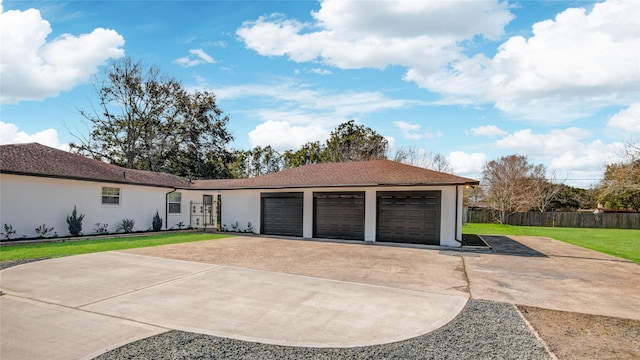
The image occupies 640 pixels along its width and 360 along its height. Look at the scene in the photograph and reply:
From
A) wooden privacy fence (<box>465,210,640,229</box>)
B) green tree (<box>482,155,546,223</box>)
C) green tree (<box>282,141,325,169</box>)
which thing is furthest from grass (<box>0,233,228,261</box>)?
green tree (<box>482,155,546,223</box>)

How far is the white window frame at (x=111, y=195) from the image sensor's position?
1577cm

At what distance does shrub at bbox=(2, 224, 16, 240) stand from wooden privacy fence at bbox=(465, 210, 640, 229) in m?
33.0

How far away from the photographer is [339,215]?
15859 millimetres

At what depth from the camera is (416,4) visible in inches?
370

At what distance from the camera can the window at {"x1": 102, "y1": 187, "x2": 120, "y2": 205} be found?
15.8 meters

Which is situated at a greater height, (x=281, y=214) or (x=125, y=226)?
(x=281, y=214)

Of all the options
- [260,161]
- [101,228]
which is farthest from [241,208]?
[260,161]

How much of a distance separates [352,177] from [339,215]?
184 cm

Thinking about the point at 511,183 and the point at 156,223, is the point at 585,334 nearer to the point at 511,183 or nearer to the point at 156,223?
the point at 156,223

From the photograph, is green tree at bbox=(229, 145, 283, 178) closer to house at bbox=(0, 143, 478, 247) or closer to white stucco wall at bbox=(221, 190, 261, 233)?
house at bbox=(0, 143, 478, 247)

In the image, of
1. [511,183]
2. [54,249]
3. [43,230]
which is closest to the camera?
[54,249]

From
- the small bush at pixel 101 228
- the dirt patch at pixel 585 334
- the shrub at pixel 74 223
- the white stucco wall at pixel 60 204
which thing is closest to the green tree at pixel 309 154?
the white stucco wall at pixel 60 204

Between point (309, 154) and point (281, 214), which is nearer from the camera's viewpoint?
point (281, 214)

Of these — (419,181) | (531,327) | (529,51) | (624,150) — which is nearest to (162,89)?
(419,181)
